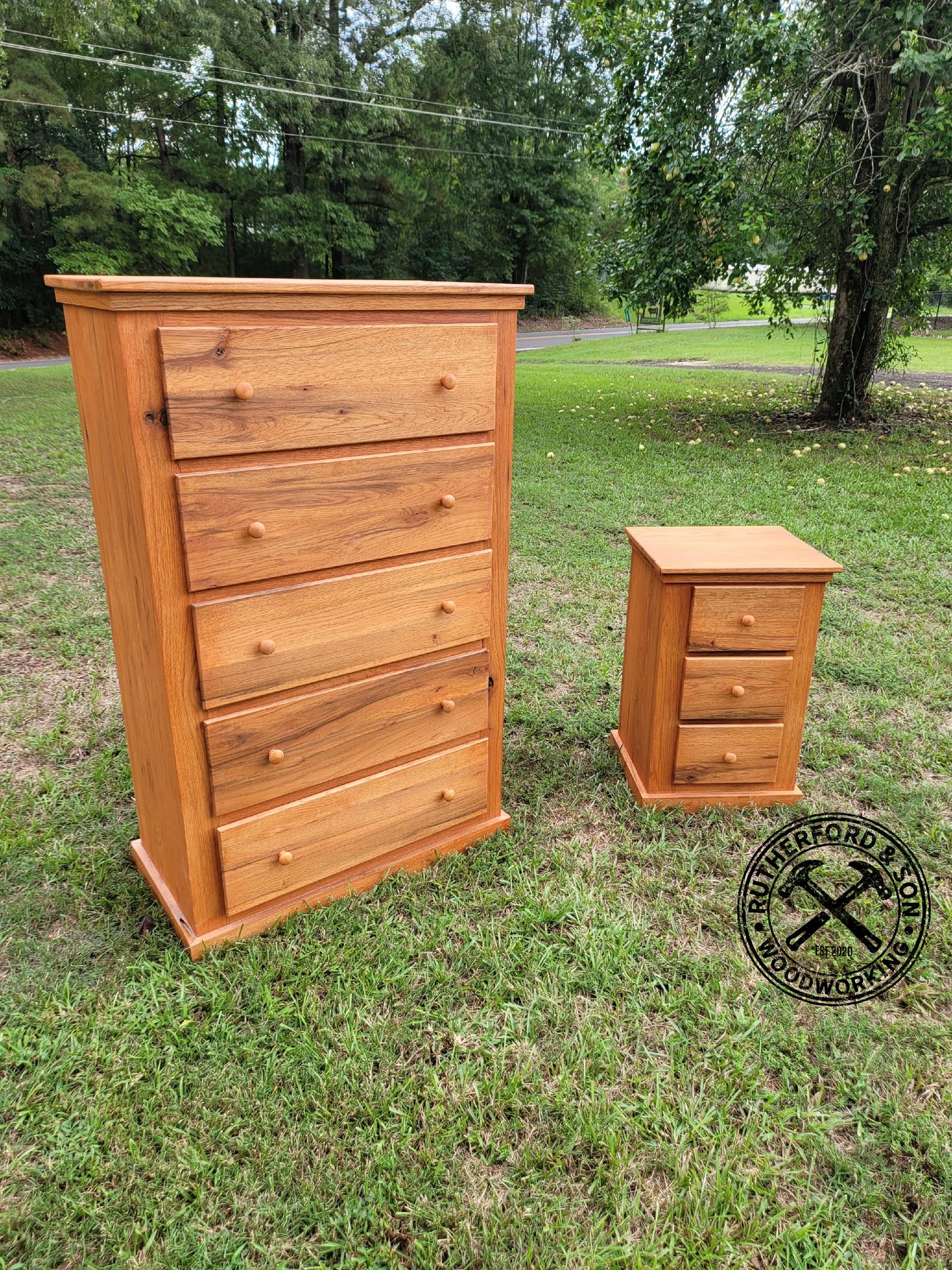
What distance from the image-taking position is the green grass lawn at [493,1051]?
4.80 ft

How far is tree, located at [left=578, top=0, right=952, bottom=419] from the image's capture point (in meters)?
6.41

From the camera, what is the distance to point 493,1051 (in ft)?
5.92

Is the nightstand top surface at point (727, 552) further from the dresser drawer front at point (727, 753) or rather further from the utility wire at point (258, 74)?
the utility wire at point (258, 74)

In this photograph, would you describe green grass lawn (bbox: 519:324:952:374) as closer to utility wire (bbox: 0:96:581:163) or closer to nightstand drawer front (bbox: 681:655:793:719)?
utility wire (bbox: 0:96:581:163)

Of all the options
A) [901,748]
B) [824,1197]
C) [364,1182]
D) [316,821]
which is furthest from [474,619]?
[901,748]

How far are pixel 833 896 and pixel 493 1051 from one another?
109 cm

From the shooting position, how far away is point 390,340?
191 cm

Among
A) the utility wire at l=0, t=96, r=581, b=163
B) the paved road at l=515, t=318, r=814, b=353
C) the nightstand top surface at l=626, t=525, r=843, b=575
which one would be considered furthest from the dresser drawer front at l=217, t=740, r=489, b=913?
the utility wire at l=0, t=96, r=581, b=163

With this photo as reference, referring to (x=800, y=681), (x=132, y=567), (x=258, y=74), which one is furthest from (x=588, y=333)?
(x=132, y=567)

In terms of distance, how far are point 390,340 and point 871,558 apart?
3.79 m

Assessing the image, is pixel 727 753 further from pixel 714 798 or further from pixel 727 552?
pixel 727 552

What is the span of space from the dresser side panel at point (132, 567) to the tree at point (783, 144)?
6187 millimetres

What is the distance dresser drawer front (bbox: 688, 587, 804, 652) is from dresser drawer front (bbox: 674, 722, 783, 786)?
0.88ft

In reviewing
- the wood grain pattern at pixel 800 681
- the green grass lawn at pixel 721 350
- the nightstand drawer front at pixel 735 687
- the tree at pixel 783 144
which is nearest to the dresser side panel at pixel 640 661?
the nightstand drawer front at pixel 735 687
